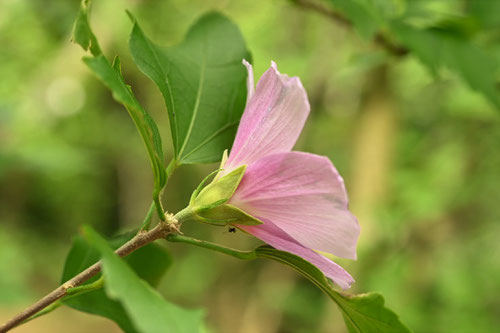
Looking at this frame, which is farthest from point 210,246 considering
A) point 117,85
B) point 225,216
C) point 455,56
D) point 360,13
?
point 455,56

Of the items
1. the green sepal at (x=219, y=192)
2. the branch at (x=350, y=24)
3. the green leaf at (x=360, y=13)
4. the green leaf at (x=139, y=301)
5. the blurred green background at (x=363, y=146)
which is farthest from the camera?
the blurred green background at (x=363, y=146)

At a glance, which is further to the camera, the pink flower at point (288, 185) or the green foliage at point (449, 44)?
the green foliage at point (449, 44)

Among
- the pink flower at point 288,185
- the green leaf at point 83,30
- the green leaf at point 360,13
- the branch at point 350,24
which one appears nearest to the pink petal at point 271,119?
the pink flower at point 288,185

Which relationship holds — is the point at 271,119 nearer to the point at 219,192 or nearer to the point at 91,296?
the point at 219,192

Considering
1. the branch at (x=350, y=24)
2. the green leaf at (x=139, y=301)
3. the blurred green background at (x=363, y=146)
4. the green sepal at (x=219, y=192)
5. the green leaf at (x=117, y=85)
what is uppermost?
the blurred green background at (x=363, y=146)

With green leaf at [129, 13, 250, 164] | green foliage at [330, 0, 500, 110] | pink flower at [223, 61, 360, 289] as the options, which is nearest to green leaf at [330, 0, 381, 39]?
green foliage at [330, 0, 500, 110]

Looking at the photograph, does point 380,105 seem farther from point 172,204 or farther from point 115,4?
point 172,204

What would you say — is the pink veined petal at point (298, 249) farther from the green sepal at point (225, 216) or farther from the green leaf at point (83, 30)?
the green leaf at point (83, 30)
